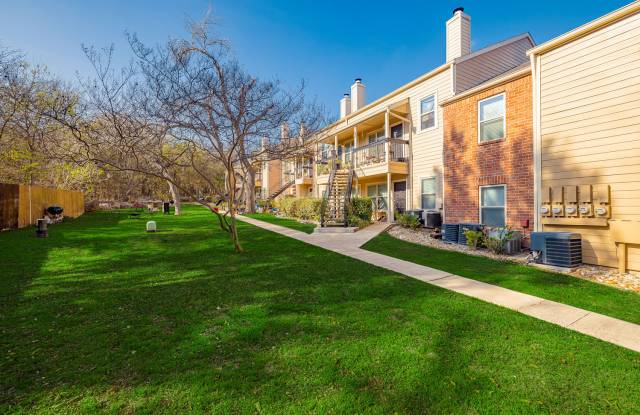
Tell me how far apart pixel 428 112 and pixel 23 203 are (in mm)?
18047

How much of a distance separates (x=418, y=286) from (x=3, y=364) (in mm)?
5160

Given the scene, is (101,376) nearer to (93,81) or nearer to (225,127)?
(225,127)

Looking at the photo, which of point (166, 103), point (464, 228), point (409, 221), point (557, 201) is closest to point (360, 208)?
point (409, 221)

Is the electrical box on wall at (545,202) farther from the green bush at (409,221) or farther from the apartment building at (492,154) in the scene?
the green bush at (409,221)

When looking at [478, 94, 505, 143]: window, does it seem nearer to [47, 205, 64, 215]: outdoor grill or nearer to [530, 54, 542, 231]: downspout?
[530, 54, 542, 231]: downspout

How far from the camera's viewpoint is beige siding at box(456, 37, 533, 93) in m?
12.8

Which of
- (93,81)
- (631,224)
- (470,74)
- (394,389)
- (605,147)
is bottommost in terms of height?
(394,389)

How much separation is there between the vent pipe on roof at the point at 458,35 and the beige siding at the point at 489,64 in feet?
1.98

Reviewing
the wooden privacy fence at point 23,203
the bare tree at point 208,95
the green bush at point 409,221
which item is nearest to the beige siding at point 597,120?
the green bush at point 409,221

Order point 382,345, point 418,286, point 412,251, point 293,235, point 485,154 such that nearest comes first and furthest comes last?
1. point 382,345
2. point 418,286
3. point 412,251
4. point 485,154
5. point 293,235

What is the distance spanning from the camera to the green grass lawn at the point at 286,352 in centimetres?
236

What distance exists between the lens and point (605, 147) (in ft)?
22.2

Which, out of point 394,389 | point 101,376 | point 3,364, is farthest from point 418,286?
point 3,364

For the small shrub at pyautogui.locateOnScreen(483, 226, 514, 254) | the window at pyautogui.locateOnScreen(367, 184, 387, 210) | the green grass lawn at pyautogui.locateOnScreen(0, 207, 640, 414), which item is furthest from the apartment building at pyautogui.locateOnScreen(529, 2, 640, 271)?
the window at pyautogui.locateOnScreen(367, 184, 387, 210)
